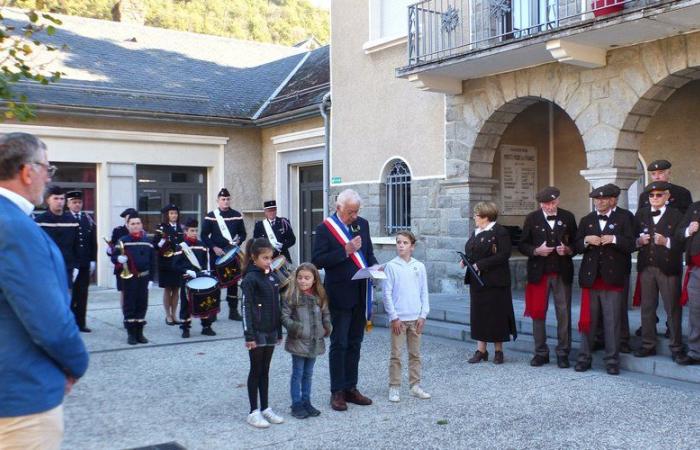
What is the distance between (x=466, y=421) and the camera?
5.85 m

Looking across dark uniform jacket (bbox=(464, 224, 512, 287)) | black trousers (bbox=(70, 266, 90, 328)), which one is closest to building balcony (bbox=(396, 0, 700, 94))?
dark uniform jacket (bbox=(464, 224, 512, 287))

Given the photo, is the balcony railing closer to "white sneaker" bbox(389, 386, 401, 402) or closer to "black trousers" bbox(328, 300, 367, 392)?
"black trousers" bbox(328, 300, 367, 392)

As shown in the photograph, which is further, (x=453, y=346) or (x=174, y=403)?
(x=453, y=346)

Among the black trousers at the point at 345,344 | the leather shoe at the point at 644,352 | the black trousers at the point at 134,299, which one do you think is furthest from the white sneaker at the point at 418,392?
the black trousers at the point at 134,299

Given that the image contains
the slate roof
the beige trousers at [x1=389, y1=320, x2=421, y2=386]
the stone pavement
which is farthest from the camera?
the slate roof

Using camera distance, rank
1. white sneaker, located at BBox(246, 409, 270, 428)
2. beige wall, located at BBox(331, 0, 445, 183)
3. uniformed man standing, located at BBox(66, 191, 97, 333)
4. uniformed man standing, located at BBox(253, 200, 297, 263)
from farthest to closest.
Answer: beige wall, located at BBox(331, 0, 445, 183) → uniformed man standing, located at BBox(253, 200, 297, 263) → uniformed man standing, located at BBox(66, 191, 97, 333) → white sneaker, located at BBox(246, 409, 270, 428)

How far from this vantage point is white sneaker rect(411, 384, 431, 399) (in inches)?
259

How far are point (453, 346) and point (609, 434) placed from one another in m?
3.77

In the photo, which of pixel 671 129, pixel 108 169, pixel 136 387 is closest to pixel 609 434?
pixel 136 387

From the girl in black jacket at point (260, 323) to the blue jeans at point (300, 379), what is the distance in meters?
0.25

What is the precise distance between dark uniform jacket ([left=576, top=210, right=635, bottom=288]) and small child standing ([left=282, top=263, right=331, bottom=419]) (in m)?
3.00

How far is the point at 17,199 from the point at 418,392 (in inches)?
176

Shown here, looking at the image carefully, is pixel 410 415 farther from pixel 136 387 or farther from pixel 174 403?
pixel 136 387

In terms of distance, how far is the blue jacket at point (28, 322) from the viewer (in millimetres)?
2711
